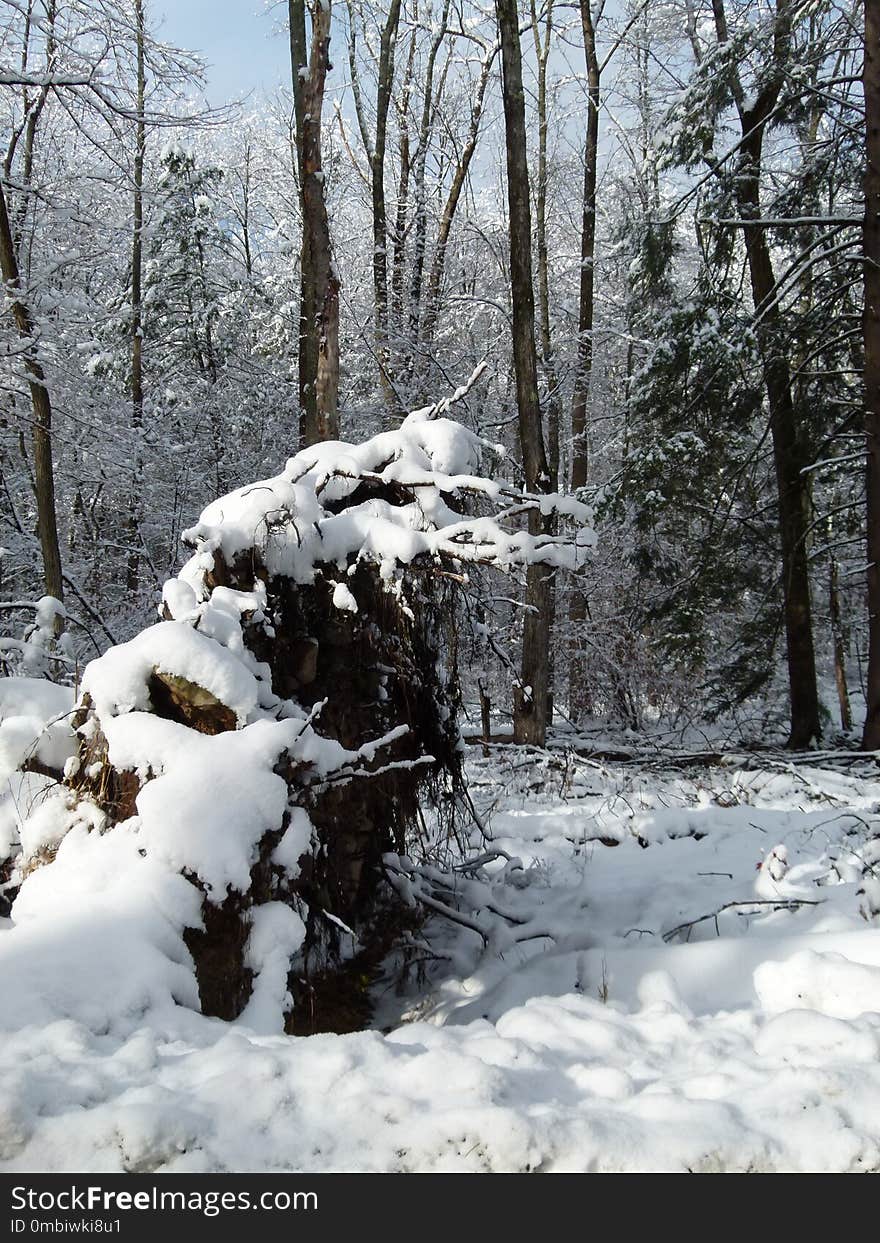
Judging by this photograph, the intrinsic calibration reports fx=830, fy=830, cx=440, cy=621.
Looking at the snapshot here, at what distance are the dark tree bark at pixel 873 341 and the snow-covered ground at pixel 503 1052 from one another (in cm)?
398

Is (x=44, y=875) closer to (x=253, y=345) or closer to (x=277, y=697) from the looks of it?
(x=277, y=697)

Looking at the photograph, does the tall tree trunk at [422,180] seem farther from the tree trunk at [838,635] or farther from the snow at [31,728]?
the snow at [31,728]

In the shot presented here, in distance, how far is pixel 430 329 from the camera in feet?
46.9

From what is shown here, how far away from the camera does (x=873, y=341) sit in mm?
8070

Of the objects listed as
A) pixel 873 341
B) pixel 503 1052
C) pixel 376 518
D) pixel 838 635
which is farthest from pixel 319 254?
pixel 838 635

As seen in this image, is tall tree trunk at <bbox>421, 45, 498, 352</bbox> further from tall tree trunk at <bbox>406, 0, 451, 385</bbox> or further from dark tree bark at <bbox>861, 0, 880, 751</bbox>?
dark tree bark at <bbox>861, 0, 880, 751</bbox>

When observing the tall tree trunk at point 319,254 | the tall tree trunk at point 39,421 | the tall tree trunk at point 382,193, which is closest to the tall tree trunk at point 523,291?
the tall tree trunk at point 319,254

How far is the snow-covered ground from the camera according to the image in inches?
75.9

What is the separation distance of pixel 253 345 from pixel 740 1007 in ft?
61.5

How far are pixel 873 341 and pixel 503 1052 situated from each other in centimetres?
795

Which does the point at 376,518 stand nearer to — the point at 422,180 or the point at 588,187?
the point at 588,187

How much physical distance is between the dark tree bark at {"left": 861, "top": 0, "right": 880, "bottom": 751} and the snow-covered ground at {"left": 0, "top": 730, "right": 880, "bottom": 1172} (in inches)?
157

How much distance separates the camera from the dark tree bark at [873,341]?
797 centimetres
